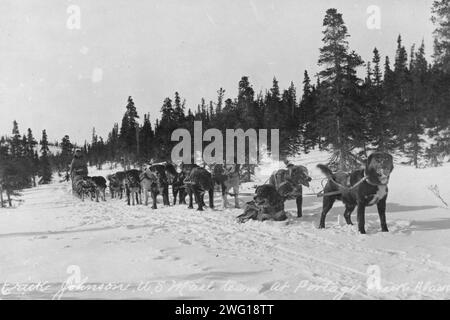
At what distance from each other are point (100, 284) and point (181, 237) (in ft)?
11.8

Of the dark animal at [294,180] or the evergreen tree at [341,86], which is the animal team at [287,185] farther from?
the evergreen tree at [341,86]

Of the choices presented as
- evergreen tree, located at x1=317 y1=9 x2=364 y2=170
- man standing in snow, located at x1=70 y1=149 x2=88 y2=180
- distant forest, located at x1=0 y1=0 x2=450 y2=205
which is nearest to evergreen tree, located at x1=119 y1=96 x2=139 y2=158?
distant forest, located at x1=0 y1=0 x2=450 y2=205

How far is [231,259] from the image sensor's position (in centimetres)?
662

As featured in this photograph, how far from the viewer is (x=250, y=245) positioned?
7.75 meters

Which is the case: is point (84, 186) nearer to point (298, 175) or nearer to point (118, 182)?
point (118, 182)

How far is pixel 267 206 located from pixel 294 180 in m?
1.95

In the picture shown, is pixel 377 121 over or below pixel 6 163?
over

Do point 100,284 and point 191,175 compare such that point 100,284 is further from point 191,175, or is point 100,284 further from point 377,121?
point 377,121

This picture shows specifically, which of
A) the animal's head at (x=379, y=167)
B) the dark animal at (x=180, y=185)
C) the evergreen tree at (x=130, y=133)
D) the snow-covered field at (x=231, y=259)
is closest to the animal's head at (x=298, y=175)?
the snow-covered field at (x=231, y=259)

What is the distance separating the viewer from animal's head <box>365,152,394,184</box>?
843cm

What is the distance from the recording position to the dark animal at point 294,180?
11812mm

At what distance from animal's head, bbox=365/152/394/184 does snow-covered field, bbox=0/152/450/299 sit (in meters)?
1.21

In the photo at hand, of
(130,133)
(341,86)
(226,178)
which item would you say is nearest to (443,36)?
(341,86)
